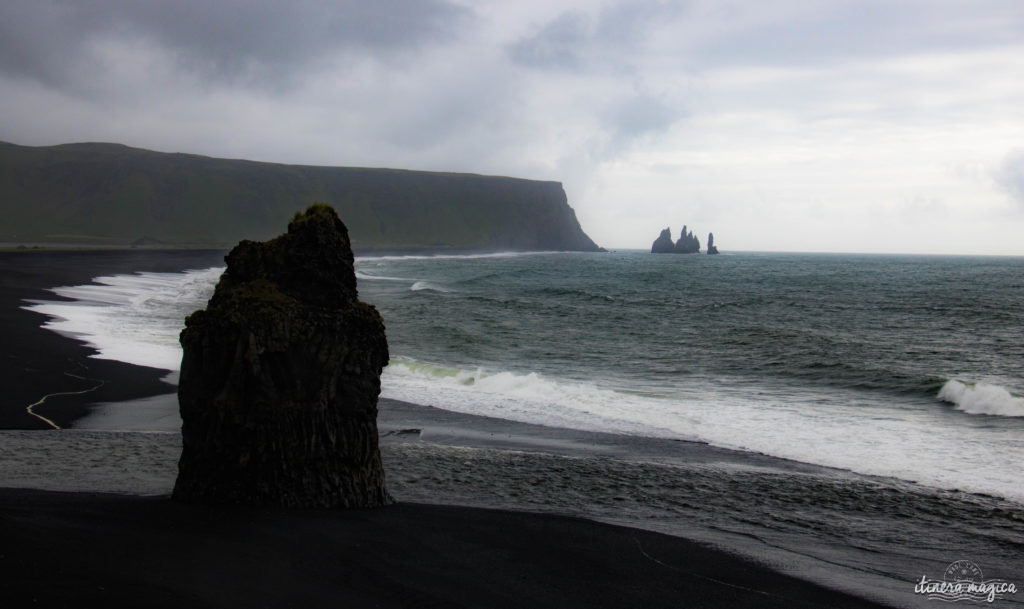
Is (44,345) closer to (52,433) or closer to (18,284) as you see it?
(52,433)

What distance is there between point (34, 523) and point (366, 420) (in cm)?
267

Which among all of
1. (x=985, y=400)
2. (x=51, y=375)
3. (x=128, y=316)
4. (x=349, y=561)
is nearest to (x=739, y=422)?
(x=985, y=400)

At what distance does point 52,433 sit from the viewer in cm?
1029

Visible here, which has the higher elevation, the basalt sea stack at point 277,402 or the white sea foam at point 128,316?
the basalt sea stack at point 277,402

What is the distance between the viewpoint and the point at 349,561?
5.66 m

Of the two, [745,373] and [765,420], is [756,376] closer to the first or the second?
[745,373]

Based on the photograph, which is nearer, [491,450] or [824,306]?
[491,450]

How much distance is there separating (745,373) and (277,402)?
16.1 metres

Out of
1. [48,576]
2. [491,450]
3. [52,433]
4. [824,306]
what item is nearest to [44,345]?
[52,433]

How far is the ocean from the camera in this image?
7.84 meters

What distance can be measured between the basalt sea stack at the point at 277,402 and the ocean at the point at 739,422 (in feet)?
4.33

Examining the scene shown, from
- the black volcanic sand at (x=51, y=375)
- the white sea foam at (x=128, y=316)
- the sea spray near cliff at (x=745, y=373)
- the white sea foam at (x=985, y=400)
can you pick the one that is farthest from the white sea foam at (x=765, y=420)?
the white sea foam at (x=128, y=316)

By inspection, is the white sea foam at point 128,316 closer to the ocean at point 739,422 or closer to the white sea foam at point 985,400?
the ocean at point 739,422

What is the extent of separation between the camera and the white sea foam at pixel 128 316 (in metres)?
19.2
